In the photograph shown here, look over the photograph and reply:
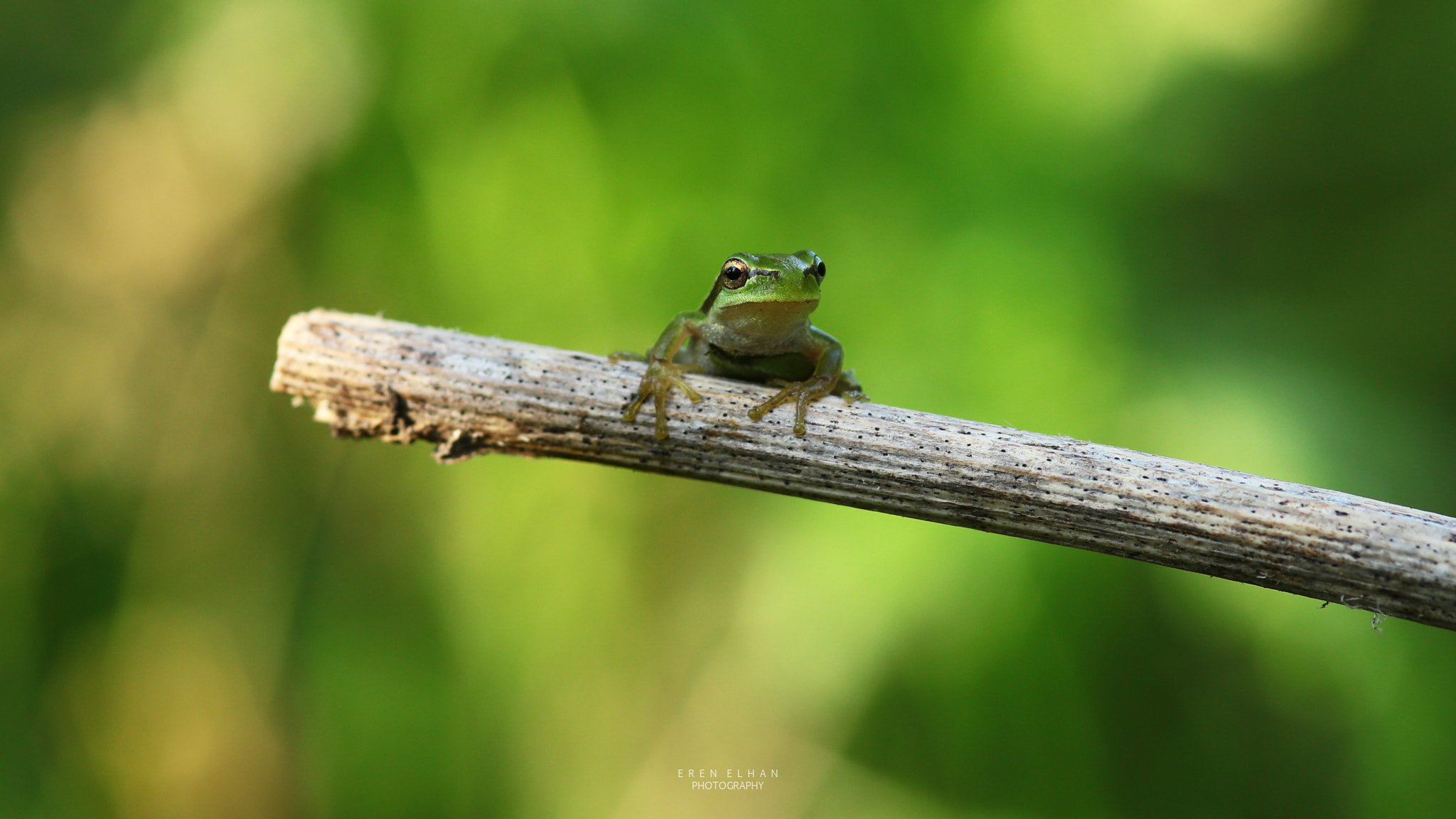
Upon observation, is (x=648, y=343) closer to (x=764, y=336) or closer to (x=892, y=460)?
(x=764, y=336)

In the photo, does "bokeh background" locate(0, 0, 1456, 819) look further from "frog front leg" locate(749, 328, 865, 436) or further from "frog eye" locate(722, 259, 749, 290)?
"frog eye" locate(722, 259, 749, 290)

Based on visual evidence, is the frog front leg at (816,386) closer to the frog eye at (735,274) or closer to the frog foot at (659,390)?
the frog foot at (659,390)

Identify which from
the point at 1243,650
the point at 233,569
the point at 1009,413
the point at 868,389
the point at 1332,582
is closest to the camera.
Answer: the point at 1332,582

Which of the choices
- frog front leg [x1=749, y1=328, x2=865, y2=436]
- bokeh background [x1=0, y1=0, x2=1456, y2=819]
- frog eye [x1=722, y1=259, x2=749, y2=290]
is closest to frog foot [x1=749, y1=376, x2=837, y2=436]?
frog front leg [x1=749, y1=328, x2=865, y2=436]

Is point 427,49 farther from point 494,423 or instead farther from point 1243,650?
point 1243,650

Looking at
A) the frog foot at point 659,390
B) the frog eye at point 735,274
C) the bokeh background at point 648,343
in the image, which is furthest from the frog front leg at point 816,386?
the bokeh background at point 648,343

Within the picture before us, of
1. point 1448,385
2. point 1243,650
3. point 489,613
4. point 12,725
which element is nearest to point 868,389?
point 1243,650

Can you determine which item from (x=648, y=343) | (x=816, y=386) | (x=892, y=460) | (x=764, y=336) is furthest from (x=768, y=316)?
(x=648, y=343)
